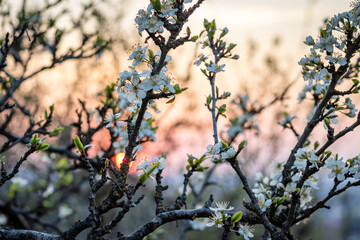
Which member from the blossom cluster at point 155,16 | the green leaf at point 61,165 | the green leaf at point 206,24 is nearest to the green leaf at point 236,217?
the blossom cluster at point 155,16

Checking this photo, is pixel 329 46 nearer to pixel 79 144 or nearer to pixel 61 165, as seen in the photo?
A: pixel 79 144

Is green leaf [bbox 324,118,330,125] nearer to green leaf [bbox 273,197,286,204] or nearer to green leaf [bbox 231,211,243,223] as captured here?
green leaf [bbox 273,197,286,204]

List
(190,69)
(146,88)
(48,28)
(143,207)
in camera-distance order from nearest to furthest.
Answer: (146,88) < (48,28) < (190,69) < (143,207)

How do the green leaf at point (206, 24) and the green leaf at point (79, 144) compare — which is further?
the green leaf at point (206, 24)

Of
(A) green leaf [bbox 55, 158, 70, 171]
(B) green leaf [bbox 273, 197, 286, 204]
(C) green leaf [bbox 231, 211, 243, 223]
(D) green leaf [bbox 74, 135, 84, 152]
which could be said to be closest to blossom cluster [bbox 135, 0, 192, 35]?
(D) green leaf [bbox 74, 135, 84, 152]

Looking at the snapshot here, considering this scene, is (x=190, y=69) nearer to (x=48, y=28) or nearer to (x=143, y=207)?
(x=48, y=28)

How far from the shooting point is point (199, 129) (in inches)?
493

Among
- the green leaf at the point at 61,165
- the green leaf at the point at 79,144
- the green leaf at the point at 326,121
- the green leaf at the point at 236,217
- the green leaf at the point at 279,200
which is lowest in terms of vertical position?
the green leaf at the point at 236,217

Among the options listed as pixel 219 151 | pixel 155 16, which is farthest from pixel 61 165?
pixel 155 16

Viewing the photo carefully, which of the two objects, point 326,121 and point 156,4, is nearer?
point 156,4

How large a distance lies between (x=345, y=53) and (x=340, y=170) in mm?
657

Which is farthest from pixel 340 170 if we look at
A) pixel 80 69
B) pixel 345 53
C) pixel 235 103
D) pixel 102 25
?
pixel 80 69

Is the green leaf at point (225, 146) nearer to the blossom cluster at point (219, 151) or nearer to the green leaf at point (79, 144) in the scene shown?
the blossom cluster at point (219, 151)

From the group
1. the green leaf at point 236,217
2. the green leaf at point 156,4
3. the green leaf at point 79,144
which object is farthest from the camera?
the green leaf at point 236,217
